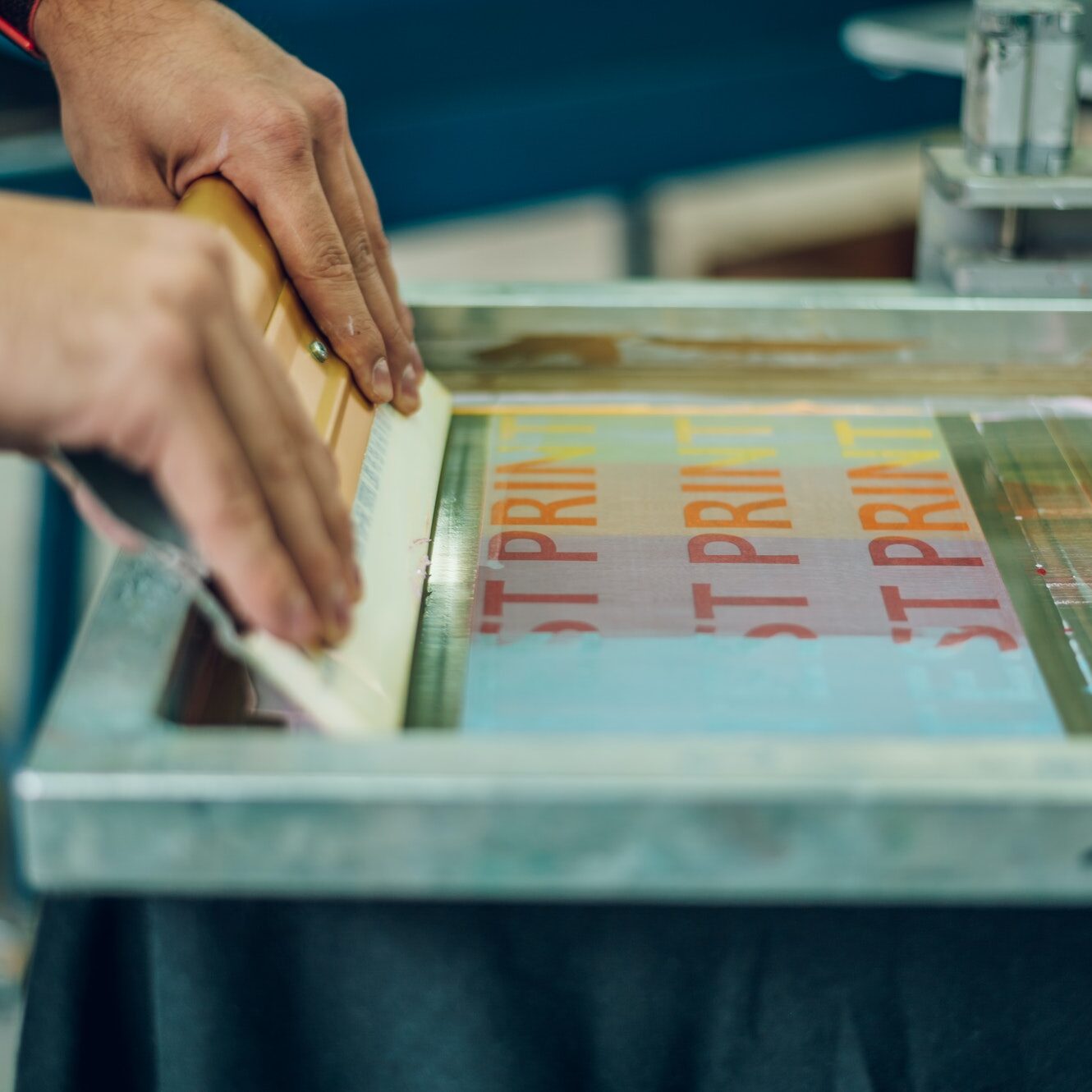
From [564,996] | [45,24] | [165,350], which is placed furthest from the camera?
[45,24]

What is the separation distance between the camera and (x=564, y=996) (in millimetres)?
732

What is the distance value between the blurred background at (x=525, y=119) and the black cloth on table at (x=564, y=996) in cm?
122

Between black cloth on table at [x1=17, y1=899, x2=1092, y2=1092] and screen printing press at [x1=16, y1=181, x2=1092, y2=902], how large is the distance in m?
0.11

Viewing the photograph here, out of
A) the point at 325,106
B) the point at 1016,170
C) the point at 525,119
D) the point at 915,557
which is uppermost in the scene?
the point at 325,106

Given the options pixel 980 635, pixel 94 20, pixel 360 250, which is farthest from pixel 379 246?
pixel 980 635

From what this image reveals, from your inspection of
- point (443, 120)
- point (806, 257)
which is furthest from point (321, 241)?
point (806, 257)

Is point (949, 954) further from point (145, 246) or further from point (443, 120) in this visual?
point (443, 120)

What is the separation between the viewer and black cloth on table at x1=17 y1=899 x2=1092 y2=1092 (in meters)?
0.71

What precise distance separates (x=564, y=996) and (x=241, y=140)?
57 centimetres

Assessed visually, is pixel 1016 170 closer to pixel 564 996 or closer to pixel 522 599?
pixel 522 599

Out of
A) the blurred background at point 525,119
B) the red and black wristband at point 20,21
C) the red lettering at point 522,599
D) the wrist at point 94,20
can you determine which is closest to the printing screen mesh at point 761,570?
the red lettering at point 522,599

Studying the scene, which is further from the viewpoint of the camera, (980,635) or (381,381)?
(381,381)

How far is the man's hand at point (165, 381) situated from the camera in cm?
56

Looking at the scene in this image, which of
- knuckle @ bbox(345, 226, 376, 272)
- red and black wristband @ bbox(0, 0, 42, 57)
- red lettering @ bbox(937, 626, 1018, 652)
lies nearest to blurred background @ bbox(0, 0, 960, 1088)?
red and black wristband @ bbox(0, 0, 42, 57)
